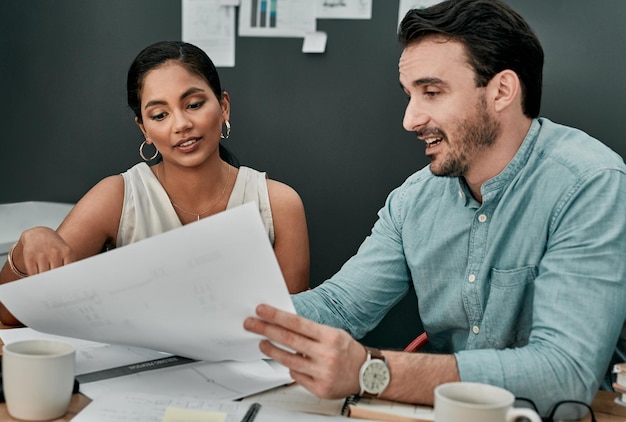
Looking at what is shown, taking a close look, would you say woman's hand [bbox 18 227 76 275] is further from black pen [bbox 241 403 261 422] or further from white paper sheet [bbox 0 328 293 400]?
black pen [bbox 241 403 261 422]

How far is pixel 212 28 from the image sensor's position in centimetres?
267

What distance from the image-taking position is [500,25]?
139cm

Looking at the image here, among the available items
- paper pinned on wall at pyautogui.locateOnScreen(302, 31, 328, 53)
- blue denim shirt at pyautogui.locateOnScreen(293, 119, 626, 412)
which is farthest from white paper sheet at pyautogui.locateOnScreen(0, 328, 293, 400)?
paper pinned on wall at pyautogui.locateOnScreen(302, 31, 328, 53)

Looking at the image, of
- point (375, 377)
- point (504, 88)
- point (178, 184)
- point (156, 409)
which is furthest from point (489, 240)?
point (178, 184)

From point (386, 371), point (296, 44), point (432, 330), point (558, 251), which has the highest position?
point (296, 44)

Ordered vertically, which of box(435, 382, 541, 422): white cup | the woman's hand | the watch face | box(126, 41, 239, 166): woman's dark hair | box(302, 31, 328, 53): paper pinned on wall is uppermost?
box(302, 31, 328, 53): paper pinned on wall

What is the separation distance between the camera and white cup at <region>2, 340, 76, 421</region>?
984 millimetres

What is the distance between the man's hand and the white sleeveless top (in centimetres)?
97

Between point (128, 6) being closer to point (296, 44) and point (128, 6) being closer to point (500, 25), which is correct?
point (296, 44)

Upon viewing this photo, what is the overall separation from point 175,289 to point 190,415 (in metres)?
0.16

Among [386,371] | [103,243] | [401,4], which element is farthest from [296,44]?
[386,371]

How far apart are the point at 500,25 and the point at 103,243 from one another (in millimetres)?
1131

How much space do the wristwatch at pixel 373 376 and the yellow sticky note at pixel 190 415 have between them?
0.63 ft

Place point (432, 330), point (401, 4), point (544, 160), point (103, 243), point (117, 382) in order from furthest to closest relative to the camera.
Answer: point (401, 4)
point (103, 243)
point (432, 330)
point (544, 160)
point (117, 382)
